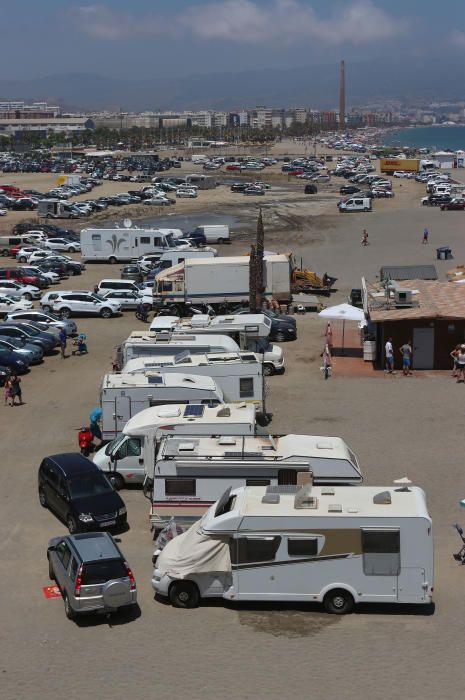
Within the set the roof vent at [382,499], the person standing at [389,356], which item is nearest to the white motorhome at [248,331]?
the person standing at [389,356]

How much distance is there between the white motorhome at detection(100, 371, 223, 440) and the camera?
1933 centimetres

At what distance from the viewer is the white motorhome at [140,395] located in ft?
63.4

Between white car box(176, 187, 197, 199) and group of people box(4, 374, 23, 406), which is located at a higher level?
white car box(176, 187, 197, 199)

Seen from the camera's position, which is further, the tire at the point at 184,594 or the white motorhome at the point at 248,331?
the white motorhome at the point at 248,331

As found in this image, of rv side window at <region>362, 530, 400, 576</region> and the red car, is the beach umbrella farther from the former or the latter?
the red car

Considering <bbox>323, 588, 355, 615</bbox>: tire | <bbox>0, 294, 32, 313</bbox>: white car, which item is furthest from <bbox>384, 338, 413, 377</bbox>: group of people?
<bbox>0, 294, 32, 313</bbox>: white car

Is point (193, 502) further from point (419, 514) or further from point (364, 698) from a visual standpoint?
point (364, 698)

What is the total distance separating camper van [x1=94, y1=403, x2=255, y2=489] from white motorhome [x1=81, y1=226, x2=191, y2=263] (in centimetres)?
3045

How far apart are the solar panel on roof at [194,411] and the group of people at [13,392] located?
714cm

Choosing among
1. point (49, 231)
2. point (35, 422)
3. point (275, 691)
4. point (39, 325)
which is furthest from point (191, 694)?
point (49, 231)

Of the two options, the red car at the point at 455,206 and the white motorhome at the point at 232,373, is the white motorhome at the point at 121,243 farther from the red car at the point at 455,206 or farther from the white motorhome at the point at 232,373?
the white motorhome at the point at 232,373

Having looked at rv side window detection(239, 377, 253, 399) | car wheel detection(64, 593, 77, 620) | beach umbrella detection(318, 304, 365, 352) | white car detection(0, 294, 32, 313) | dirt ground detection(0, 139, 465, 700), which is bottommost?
dirt ground detection(0, 139, 465, 700)

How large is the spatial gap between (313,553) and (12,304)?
2492cm

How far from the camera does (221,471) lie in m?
14.9
